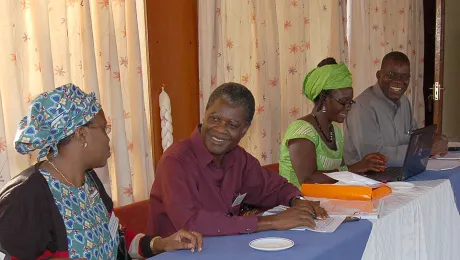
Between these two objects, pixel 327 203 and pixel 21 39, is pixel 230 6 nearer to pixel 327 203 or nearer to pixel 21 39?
pixel 21 39

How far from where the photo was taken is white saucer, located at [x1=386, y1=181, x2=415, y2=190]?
8.04 ft

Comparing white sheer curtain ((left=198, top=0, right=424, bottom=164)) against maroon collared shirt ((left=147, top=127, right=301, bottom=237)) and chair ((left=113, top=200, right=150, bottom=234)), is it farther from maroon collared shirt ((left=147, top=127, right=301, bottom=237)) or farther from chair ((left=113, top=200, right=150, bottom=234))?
maroon collared shirt ((left=147, top=127, right=301, bottom=237))

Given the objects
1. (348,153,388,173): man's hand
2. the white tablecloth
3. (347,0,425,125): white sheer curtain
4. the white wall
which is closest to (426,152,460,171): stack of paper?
the white tablecloth

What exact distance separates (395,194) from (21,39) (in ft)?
6.45

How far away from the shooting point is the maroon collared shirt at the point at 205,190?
1795 millimetres

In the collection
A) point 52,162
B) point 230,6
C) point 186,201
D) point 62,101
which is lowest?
point 186,201

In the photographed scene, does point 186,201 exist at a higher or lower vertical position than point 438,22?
lower

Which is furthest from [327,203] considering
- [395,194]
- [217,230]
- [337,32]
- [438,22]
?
[438,22]

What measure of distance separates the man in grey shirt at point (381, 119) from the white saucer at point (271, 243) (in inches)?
67.3

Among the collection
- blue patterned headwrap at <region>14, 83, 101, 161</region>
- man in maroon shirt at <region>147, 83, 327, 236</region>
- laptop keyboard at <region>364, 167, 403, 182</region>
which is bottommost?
laptop keyboard at <region>364, 167, 403, 182</region>

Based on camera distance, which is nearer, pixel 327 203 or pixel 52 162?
pixel 52 162

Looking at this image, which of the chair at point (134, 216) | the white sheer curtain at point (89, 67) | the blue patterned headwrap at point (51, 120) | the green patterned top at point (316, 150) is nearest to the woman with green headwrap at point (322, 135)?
the green patterned top at point (316, 150)

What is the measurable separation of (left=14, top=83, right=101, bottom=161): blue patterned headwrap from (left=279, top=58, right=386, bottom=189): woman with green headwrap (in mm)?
1308

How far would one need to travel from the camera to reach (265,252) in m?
1.55
